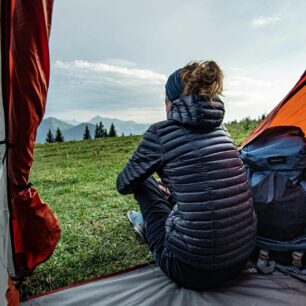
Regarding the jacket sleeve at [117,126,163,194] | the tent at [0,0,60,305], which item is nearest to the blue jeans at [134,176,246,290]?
the jacket sleeve at [117,126,163,194]

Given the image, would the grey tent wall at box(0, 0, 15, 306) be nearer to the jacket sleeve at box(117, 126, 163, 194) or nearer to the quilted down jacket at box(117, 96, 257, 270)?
the jacket sleeve at box(117, 126, 163, 194)

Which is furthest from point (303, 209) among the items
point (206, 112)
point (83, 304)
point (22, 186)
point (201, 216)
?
point (22, 186)

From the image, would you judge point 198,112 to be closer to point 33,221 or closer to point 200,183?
point 200,183

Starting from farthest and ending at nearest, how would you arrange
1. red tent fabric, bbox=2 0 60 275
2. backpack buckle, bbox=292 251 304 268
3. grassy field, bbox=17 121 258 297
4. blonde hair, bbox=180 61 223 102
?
grassy field, bbox=17 121 258 297, backpack buckle, bbox=292 251 304 268, blonde hair, bbox=180 61 223 102, red tent fabric, bbox=2 0 60 275

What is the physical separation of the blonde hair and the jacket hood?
0.16 feet

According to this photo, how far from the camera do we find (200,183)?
1456 millimetres

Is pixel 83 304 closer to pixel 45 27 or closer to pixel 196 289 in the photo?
pixel 196 289

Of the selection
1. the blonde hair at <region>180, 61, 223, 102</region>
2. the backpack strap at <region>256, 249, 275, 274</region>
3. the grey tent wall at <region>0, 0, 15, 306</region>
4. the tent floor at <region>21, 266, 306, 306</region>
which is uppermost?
the blonde hair at <region>180, 61, 223, 102</region>

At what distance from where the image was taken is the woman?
1456 millimetres

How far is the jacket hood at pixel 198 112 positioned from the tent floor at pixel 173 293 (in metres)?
1.19

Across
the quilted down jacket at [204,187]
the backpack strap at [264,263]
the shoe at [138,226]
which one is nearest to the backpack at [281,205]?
the backpack strap at [264,263]

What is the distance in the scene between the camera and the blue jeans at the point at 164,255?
1.57m

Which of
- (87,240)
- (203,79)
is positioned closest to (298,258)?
(203,79)

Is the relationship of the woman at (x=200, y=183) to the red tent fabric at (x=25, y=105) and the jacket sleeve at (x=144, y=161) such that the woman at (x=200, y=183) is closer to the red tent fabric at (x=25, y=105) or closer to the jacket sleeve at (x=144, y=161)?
the jacket sleeve at (x=144, y=161)
